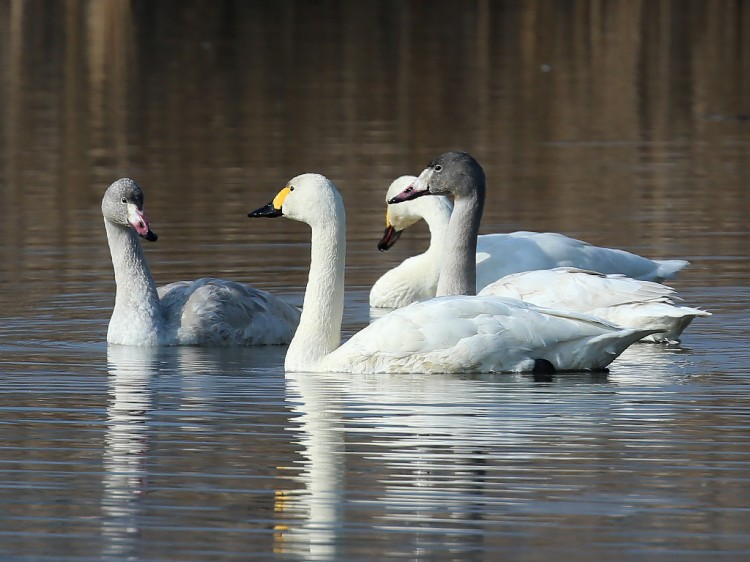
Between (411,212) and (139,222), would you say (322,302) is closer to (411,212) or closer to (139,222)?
(139,222)

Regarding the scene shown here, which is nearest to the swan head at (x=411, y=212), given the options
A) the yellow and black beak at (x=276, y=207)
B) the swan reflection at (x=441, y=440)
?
the yellow and black beak at (x=276, y=207)

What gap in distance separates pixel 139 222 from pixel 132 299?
0.54 m

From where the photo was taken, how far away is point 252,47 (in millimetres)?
45250

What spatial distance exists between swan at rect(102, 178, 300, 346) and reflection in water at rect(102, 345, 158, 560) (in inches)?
9.8

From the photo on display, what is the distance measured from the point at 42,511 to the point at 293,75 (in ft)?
99.5

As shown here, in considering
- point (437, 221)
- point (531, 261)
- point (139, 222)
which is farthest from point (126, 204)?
point (437, 221)

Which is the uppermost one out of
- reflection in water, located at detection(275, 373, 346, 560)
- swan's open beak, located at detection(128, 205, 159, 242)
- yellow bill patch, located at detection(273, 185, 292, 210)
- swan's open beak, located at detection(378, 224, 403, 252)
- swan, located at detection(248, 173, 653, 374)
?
yellow bill patch, located at detection(273, 185, 292, 210)

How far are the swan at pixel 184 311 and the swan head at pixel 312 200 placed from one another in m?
Result: 1.64

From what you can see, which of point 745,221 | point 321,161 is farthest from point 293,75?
point 745,221

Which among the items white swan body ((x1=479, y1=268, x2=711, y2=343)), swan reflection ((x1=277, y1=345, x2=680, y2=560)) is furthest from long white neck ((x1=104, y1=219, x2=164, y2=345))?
white swan body ((x1=479, y1=268, x2=711, y2=343))

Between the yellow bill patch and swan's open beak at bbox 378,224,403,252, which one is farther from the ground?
the yellow bill patch

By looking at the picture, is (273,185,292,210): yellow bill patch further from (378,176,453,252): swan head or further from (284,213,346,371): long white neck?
(378,176,453,252): swan head

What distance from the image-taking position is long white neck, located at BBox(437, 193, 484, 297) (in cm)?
1266

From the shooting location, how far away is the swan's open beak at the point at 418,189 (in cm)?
1297
